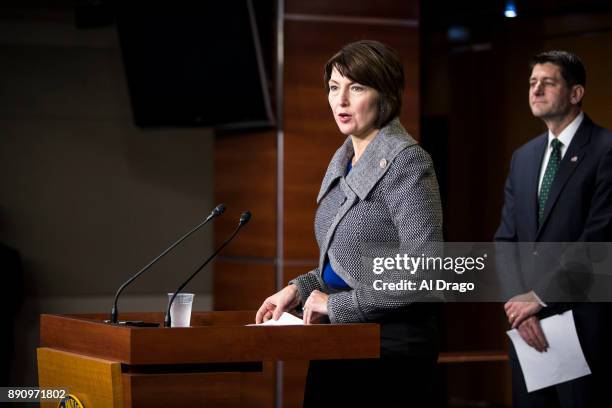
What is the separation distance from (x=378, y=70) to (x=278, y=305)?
659 millimetres

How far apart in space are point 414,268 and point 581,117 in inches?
64.0

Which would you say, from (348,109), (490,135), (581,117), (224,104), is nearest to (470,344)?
(490,135)

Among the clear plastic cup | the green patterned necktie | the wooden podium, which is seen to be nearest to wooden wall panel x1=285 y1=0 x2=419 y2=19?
the green patterned necktie

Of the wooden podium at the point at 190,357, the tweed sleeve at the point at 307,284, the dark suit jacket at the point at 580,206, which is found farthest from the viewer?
the dark suit jacket at the point at 580,206

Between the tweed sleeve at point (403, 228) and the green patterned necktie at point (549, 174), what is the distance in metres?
1.34

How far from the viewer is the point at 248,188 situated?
5391 mm

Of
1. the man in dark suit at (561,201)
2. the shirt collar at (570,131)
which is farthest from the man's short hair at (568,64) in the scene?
the shirt collar at (570,131)

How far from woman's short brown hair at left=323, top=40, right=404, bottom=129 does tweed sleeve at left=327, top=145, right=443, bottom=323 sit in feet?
0.47

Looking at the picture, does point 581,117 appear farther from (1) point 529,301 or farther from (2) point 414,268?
(2) point 414,268

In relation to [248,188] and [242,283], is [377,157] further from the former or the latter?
[242,283]

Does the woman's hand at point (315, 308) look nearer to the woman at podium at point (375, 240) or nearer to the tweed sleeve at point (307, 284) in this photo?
the woman at podium at point (375, 240)

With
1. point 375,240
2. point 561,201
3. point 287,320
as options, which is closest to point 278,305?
point 287,320

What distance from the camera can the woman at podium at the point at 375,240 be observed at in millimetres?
2293

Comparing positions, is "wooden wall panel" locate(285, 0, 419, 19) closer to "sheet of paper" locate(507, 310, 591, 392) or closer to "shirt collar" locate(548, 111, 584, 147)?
"shirt collar" locate(548, 111, 584, 147)
